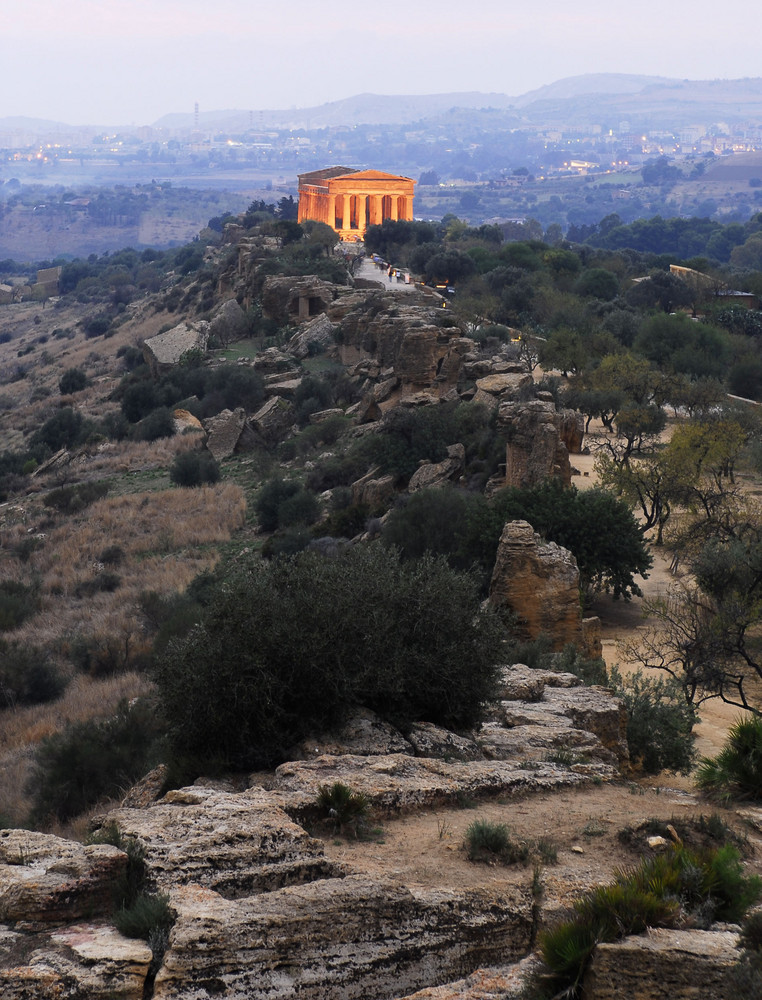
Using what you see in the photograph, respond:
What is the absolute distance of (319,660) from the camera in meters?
8.05

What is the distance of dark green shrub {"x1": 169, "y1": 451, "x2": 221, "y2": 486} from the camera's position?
92.4 feet

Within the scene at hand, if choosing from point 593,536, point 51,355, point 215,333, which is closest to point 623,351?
point 215,333

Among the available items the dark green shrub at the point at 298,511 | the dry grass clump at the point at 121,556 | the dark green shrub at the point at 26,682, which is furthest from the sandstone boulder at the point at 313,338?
the dark green shrub at the point at 26,682

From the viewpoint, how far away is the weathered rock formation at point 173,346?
41.7 m

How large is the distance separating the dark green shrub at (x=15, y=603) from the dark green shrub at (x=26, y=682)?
3.02 meters

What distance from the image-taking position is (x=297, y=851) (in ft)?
19.1

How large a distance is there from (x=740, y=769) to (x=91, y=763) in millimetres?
6612

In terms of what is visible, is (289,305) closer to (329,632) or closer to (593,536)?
(593,536)

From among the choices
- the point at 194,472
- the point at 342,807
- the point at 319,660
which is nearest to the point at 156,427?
the point at 194,472

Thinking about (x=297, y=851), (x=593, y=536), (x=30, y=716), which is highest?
(x=297, y=851)

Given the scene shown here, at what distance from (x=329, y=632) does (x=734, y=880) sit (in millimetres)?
3856

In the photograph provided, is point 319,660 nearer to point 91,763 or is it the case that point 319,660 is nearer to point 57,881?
point 57,881

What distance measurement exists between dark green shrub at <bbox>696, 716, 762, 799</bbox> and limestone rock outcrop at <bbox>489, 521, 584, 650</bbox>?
5.18 meters

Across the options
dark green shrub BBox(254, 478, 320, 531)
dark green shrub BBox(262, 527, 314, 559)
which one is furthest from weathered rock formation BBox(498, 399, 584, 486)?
dark green shrub BBox(254, 478, 320, 531)
